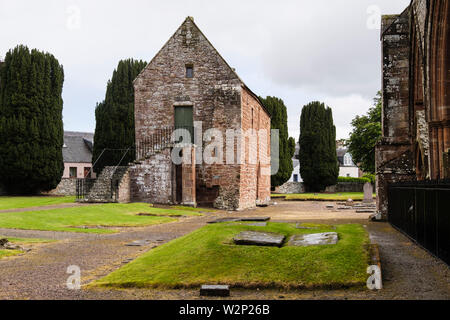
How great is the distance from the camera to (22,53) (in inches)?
1351

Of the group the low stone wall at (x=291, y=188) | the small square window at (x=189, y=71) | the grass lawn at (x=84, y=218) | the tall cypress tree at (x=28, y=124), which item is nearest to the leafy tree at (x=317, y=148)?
the low stone wall at (x=291, y=188)

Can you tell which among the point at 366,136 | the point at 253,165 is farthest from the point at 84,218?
the point at 366,136

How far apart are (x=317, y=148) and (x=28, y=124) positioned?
105 feet

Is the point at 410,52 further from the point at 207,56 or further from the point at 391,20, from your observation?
the point at 207,56

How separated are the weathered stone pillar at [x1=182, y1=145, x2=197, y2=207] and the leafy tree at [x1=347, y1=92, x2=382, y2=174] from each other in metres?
22.8

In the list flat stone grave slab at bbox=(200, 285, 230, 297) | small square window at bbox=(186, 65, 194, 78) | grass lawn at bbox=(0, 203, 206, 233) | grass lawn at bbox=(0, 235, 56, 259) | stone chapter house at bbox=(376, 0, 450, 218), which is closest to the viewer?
flat stone grave slab at bbox=(200, 285, 230, 297)

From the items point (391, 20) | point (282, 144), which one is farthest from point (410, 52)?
point (282, 144)

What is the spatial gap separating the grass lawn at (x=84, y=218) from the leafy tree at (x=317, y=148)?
113 ft

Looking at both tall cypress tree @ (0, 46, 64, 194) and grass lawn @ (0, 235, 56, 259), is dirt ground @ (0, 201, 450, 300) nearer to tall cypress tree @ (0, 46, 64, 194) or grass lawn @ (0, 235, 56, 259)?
grass lawn @ (0, 235, 56, 259)

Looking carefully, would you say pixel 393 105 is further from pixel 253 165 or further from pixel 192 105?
pixel 253 165

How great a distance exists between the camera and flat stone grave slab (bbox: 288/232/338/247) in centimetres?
765

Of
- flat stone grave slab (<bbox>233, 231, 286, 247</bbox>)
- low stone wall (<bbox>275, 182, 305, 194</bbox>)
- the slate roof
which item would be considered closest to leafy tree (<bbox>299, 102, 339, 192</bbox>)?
low stone wall (<bbox>275, 182, 305, 194</bbox>)

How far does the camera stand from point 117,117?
1590 inches

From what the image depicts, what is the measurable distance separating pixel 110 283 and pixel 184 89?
64.5ft
